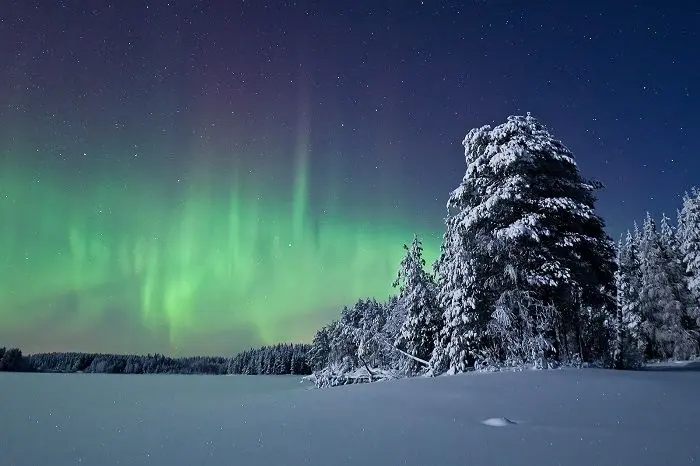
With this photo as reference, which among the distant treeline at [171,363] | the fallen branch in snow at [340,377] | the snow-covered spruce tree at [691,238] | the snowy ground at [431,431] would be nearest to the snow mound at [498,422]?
the snowy ground at [431,431]

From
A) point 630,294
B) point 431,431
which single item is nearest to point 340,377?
point 431,431

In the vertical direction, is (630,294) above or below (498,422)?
above

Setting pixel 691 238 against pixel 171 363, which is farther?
pixel 171 363

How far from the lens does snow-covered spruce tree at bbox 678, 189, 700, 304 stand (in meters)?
34.0

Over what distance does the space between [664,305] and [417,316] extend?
26894mm

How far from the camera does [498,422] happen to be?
5656 mm

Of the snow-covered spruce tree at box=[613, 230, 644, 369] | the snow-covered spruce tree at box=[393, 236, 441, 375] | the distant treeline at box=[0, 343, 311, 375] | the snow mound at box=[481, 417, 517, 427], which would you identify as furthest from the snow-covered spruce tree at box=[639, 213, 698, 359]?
the distant treeline at box=[0, 343, 311, 375]

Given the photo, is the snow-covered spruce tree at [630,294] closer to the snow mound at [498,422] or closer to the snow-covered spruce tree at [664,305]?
the snow-covered spruce tree at [664,305]

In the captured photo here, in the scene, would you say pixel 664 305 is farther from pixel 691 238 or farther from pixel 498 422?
pixel 498 422

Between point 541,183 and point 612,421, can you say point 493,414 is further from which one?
point 541,183

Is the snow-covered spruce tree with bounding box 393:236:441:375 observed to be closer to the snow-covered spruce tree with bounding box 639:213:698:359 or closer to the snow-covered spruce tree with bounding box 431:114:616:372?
the snow-covered spruce tree with bounding box 431:114:616:372

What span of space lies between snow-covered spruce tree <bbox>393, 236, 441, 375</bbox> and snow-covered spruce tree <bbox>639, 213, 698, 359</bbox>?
80.0 feet

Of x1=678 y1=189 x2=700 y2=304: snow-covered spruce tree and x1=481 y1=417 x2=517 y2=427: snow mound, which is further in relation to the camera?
x1=678 y1=189 x2=700 y2=304: snow-covered spruce tree

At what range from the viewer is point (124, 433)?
271 inches
